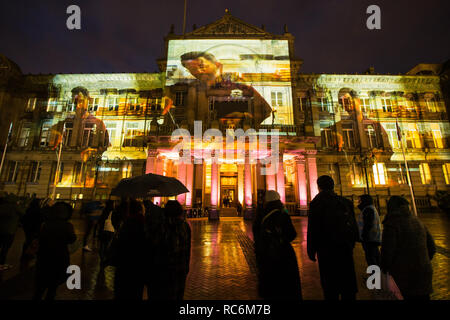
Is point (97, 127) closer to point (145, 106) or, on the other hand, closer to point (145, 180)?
point (145, 106)

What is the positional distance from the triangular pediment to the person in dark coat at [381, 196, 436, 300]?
28.3 meters

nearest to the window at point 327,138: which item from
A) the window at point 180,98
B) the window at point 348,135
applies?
the window at point 348,135

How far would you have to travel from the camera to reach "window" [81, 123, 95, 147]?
26391 mm

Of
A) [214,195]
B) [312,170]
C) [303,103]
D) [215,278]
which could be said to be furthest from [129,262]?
[303,103]

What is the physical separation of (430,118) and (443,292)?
32.9 meters

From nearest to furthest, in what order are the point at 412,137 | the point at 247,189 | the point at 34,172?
the point at 247,189 → the point at 34,172 → the point at 412,137

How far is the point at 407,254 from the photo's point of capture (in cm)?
307

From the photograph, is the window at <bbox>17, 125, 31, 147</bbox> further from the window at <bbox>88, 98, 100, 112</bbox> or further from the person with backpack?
the person with backpack

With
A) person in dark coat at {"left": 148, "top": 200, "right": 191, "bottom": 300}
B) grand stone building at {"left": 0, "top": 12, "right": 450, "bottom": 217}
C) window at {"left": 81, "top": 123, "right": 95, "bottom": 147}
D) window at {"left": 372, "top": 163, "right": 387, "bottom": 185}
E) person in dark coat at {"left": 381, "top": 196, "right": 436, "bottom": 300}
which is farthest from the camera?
window at {"left": 81, "top": 123, "right": 95, "bottom": 147}

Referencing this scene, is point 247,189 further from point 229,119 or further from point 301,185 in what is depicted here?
point 229,119

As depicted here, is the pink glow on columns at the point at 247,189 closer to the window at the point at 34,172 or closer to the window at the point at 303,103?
the window at the point at 303,103

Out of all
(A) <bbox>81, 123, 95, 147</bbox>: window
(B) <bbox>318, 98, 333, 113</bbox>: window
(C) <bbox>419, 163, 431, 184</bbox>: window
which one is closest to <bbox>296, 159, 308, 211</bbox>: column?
(B) <bbox>318, 98, 333, 113</bbox>: window

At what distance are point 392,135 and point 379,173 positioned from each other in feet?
18.0
